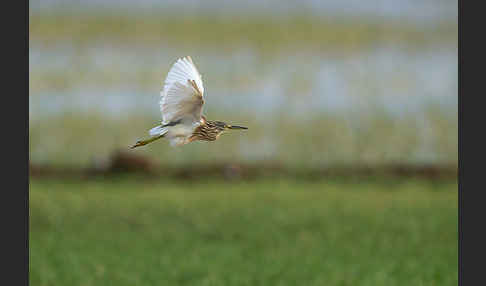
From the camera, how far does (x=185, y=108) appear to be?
63cm

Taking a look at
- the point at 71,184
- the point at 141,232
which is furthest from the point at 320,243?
the point at 71,184

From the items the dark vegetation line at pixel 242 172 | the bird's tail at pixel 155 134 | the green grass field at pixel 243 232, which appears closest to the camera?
the bird's tail at pixel 155 134

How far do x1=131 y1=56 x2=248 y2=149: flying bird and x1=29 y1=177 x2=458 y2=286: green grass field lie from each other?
8.95 ft

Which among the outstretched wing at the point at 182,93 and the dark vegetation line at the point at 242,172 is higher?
the outstretched wing at the point at 182,93

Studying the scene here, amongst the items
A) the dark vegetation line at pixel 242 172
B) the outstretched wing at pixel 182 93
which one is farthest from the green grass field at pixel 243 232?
the outstretched wing at pixel 182 93

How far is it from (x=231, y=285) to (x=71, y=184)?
2.46 metres

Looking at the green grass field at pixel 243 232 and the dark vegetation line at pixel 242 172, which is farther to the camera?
the dark vegetation line at pixel 242 172

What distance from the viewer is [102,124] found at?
4531mm

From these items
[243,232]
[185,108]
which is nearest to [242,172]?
[243,232]

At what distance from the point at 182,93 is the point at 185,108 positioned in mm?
20

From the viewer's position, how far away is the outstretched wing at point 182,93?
0.61 m

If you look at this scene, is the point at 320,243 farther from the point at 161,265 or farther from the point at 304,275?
the point at 161,265

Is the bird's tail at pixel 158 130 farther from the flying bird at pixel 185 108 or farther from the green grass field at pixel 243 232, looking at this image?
the green grass field at pixel 243 232

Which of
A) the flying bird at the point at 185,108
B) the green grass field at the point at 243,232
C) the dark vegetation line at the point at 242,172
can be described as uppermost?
the flying bird at the point at 185,108
